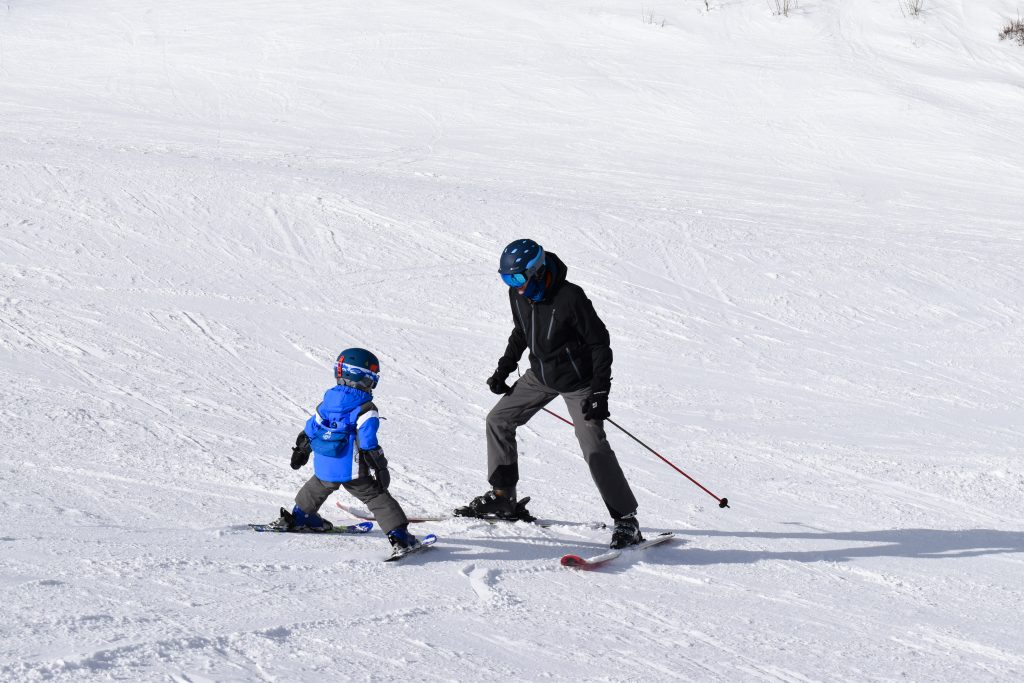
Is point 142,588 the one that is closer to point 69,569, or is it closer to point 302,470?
point 69,569

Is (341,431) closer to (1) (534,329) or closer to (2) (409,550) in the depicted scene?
(2) (409,550)

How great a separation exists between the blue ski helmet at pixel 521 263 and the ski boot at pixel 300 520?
160 cm

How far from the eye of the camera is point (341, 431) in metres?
5.23

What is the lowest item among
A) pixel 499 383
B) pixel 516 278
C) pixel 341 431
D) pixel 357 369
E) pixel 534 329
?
pixel 341 431

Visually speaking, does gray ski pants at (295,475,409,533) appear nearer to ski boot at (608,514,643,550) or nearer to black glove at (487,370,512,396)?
black glove at (487,370,512,396)

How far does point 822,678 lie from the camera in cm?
420

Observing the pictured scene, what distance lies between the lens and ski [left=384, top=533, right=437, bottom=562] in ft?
17.2

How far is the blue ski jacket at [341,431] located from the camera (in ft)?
16.9

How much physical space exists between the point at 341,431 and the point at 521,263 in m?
1.21

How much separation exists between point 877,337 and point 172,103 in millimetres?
13254

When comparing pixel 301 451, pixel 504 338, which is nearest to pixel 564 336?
pixel 301 451

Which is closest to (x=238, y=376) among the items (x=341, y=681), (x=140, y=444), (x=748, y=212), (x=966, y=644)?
(x=140, y=444)

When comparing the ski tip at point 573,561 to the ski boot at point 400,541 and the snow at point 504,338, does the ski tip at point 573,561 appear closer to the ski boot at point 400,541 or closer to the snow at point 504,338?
the snow at point 504,338

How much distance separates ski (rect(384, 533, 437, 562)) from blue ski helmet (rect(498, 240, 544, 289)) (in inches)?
54.2
